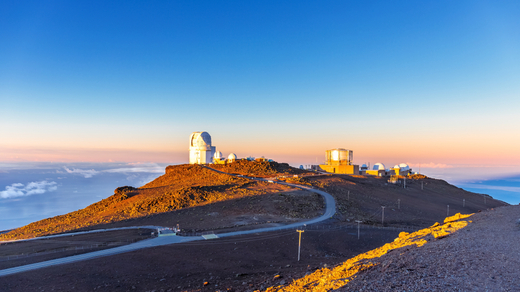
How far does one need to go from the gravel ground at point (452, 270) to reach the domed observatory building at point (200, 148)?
7277cm

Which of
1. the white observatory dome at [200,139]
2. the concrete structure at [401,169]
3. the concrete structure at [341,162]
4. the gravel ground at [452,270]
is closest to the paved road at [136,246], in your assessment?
the gravel ground at [452,270]

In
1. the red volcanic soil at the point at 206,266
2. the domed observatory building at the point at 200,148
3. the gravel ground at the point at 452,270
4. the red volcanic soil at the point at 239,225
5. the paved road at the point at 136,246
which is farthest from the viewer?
the domed observatory building at the point at 200,148

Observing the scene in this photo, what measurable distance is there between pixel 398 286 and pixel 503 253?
575 cm

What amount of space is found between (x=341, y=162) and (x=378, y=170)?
10965 millimetres

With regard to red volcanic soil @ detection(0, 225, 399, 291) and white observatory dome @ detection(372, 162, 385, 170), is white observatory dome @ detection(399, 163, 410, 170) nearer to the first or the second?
white observatory dome @ detection(372, 162, 385, 170)

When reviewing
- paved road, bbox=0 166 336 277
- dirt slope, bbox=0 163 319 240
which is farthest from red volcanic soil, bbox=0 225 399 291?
dirt slope, bbox=0 163 319 240

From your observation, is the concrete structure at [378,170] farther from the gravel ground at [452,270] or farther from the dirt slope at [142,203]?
the gravel ground at [452,270]

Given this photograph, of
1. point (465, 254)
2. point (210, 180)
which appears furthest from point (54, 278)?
point (210, 180)

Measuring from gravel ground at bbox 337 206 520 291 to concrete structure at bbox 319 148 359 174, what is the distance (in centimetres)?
6484

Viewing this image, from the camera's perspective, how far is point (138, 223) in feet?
107

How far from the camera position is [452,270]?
29.1ft

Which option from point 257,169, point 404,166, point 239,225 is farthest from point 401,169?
point 239,225

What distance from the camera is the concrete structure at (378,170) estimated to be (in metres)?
78.8

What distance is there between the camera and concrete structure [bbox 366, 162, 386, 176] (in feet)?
258
